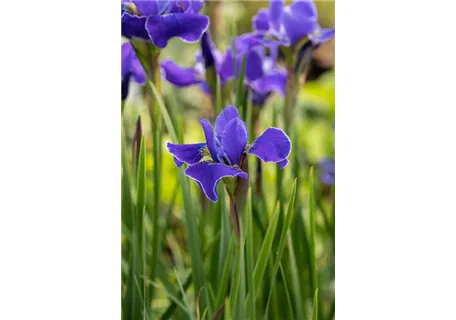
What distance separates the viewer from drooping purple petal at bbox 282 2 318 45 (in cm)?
80

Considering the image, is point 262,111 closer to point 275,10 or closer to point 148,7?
point 275,10

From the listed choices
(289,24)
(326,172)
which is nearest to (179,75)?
(289,24)

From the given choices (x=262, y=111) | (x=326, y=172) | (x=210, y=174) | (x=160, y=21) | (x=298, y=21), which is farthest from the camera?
(x=326, y=172)

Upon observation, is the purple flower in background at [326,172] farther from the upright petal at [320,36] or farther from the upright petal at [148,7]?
the upright petal at [148,7]

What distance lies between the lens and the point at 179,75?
2.67 feet

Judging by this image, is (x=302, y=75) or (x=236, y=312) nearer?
(x=236, y=312)

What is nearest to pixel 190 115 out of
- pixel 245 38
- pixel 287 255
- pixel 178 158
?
pixel 245 38

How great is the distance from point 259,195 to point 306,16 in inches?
9.6

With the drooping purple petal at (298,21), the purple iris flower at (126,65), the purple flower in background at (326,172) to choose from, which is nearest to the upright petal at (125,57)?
the purple iris flower at (126,65)

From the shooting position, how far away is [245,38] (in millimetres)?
824

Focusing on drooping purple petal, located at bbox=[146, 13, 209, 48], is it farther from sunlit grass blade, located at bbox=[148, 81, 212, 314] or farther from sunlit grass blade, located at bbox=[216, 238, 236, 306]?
sunlit grass blade, located at bbox=[216, 238, 236, 306]

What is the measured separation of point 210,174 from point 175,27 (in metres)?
0.21

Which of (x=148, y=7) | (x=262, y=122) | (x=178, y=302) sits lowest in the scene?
(x=178, y=302)
